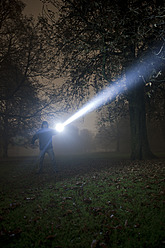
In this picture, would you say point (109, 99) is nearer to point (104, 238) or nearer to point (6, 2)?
point (6, 2)

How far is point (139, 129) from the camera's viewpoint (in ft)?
38.4

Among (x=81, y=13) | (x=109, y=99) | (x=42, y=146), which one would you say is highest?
(x=81, y=13)

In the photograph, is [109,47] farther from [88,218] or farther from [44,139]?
[88,218]

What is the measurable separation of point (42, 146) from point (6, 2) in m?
10.5

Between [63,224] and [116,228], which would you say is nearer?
[116,228]

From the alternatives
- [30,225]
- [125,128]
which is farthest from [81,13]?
[125,128]

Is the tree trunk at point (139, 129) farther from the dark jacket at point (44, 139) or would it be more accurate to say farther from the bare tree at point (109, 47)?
the dark jacket at point (44, 139)

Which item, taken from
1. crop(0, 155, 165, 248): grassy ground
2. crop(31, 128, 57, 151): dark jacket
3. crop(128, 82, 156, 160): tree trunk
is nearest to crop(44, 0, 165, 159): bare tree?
crop(128, 82, 156, 160): tree trunk

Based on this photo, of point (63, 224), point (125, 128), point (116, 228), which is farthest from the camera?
point (125, 128)

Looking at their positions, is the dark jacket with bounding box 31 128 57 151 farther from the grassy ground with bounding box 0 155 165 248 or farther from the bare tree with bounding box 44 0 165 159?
the grassy ground with bounding box 0 155 165 248

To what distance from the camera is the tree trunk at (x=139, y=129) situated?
1170 cm

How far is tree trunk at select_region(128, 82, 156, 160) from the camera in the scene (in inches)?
A: 460

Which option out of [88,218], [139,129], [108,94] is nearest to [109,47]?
[108,94]

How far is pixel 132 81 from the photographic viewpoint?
11.5 m
